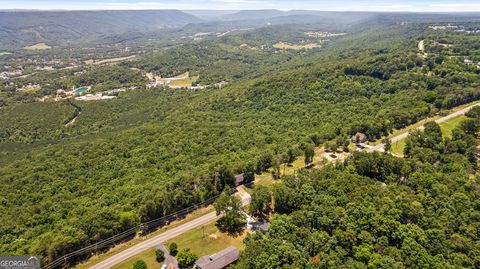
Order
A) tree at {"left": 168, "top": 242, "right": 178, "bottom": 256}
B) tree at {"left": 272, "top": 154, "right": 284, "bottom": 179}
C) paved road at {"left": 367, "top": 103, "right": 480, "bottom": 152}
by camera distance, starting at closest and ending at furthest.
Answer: tree at {"left": 168, "top": 242, "right": 178, "bottom": 256}
tree at {"left": 272, "top": 154, "right": 284, "bottom": 179}
paved road at {"left": 367, "top": 103, "right": 480, "bottom": 152}

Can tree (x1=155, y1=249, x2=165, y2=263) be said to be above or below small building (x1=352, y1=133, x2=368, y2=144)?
below

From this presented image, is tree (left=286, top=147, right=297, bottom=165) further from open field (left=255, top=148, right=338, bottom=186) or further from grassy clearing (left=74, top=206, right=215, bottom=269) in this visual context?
grassy clearing (left=74, top=206, right=215, bottom=269)

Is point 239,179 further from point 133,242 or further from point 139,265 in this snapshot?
point 139,265

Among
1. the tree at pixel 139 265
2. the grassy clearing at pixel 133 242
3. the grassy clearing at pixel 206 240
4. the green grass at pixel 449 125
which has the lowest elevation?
the grassy clearing at pixel 133 242

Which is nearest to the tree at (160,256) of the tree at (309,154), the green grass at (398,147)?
the tree at (309,154)

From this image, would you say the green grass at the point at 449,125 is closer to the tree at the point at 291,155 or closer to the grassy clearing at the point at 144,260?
the tree at the point at 291,155

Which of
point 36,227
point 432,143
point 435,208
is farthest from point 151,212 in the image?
point 432,143

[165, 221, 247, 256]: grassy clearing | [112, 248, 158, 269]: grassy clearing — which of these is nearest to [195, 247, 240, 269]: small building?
[165, 221, 247, 256]: grassy clearing

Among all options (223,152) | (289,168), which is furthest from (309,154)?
(223,152)

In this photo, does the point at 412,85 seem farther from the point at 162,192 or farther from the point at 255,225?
the point at 162,192
